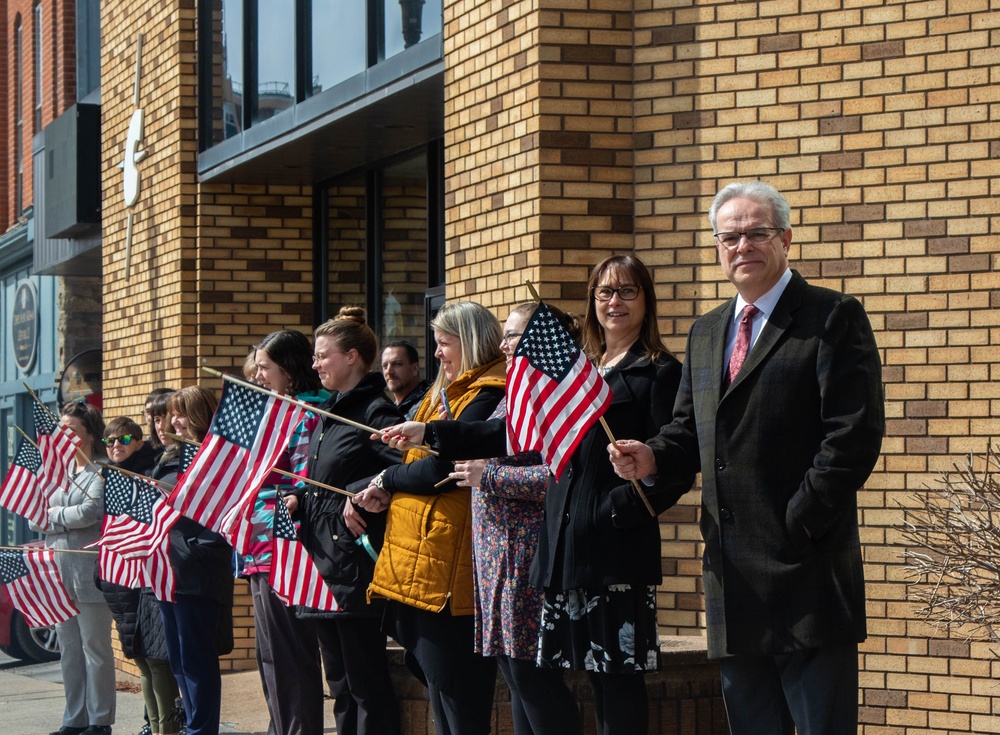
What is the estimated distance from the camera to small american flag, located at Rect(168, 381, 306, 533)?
240 inches

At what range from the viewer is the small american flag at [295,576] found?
6109mm

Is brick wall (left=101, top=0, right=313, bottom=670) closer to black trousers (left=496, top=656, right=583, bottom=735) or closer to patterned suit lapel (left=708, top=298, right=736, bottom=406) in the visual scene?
black trousers (left=496, top=656, right=583, bottom=735)

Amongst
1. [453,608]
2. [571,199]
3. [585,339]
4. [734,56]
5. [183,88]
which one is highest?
[183,88]

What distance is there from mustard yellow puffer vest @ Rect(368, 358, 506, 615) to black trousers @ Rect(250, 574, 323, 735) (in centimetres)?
120

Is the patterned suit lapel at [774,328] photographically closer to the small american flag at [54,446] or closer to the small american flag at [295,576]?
the small american flag at [295,576]

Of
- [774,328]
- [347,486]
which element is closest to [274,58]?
[347,486]

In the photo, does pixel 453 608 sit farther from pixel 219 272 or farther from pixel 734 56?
pixel 219 272

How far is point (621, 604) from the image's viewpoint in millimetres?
4680

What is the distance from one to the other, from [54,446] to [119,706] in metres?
2.23

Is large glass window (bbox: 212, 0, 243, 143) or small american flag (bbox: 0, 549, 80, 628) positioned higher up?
large glass window (bbox: 212, 0, 243, 143)

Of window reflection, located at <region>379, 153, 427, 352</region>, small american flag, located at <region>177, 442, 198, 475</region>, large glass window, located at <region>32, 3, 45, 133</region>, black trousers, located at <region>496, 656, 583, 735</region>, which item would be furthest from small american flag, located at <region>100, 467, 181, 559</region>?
large glass window, located at <region>32, 3, 45, 133</region>

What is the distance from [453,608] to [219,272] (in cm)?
587

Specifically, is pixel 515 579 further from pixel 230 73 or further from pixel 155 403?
pixel 230 73

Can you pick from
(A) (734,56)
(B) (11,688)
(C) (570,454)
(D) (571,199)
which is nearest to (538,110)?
(D) (571,199)
